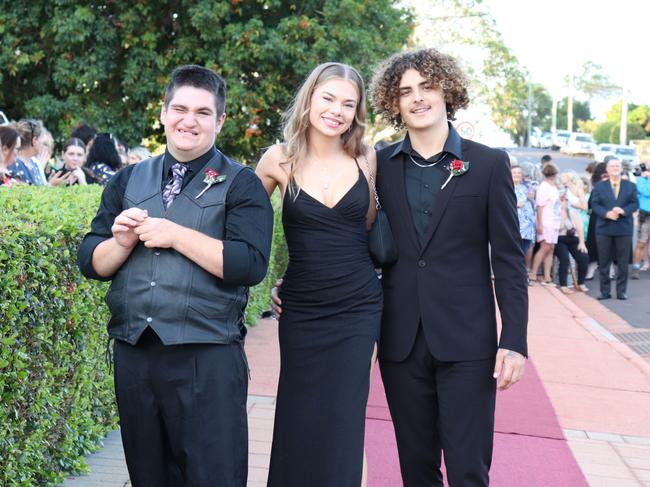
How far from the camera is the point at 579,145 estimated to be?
192 feet

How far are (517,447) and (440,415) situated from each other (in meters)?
2.43

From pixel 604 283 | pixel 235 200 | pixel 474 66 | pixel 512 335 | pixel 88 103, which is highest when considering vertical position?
pixel 474 66

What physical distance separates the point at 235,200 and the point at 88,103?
1381 cm

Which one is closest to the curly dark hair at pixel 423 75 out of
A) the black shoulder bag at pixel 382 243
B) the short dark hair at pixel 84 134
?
the black shoulder bag at pixel 382 243

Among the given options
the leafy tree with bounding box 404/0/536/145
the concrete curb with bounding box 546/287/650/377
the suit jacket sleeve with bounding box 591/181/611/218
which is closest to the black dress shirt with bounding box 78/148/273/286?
the concrete curb with bounding box 546/287/650/377

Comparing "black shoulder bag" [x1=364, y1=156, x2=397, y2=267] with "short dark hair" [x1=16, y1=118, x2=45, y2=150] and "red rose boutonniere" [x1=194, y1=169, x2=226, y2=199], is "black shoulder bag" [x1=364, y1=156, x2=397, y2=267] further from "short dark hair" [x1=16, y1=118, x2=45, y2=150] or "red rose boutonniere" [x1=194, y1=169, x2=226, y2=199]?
"short dark hair" [x1=16, y1=118, x2=45, y2=150]

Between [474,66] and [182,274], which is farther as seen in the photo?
[474,66]

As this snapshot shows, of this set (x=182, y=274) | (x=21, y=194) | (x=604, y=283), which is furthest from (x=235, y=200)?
(x=604, y=283)

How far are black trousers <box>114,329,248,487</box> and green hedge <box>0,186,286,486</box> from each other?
0.79 metres

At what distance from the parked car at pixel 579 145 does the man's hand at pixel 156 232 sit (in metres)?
56.7

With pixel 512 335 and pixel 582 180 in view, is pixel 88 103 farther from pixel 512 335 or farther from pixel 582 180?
pixel 512 335

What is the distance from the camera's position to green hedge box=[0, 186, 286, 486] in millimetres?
3746

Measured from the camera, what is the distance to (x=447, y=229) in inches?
138

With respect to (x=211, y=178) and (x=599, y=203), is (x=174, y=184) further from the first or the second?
(x=599, y=203)
